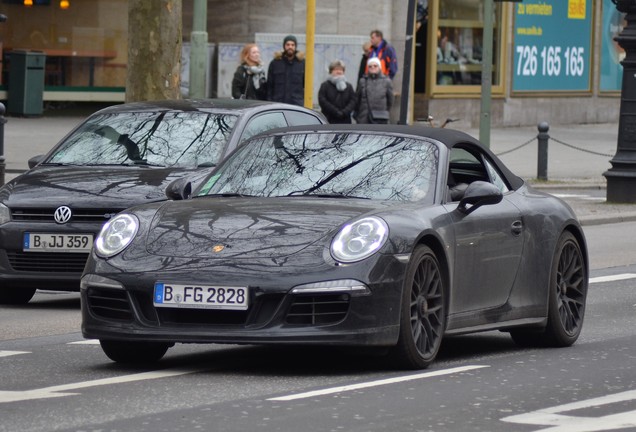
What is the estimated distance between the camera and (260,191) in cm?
930

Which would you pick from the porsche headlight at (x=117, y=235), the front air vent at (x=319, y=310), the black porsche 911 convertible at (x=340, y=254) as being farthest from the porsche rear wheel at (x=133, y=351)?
the front air vent at (x=319, y=310)

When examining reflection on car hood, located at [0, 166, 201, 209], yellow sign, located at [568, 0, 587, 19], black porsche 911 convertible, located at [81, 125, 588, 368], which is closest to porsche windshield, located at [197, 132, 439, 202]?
black porsche 911 convertible, located at [81, 125, 588, 368]

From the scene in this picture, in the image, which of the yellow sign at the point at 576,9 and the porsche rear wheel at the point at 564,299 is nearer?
the porsche rear wheel at the point at 564,299

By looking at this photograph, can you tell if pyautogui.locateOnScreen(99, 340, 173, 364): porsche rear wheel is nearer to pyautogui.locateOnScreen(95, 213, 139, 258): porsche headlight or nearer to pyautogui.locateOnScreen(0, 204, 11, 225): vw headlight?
pyautogui.locateOnScreen(95, 213, 139, 258): porsche headlight

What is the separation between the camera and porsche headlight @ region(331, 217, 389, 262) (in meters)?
8.30

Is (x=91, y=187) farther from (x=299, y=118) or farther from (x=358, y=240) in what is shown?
(x=358, y=240)

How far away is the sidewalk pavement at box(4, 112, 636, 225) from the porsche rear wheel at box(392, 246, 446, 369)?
11.8 m

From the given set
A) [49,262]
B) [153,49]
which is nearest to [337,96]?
[153,49]

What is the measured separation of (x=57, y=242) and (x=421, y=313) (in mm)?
4211

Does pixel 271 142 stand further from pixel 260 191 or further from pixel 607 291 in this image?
pixel 607 291

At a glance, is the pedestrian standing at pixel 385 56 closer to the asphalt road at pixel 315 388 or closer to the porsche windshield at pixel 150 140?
the porsche windshield at pixel 150 140

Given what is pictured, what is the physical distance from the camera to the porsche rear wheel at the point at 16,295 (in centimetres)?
1257

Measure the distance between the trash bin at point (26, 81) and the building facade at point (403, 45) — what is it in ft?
1.01

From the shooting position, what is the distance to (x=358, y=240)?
8359mm
